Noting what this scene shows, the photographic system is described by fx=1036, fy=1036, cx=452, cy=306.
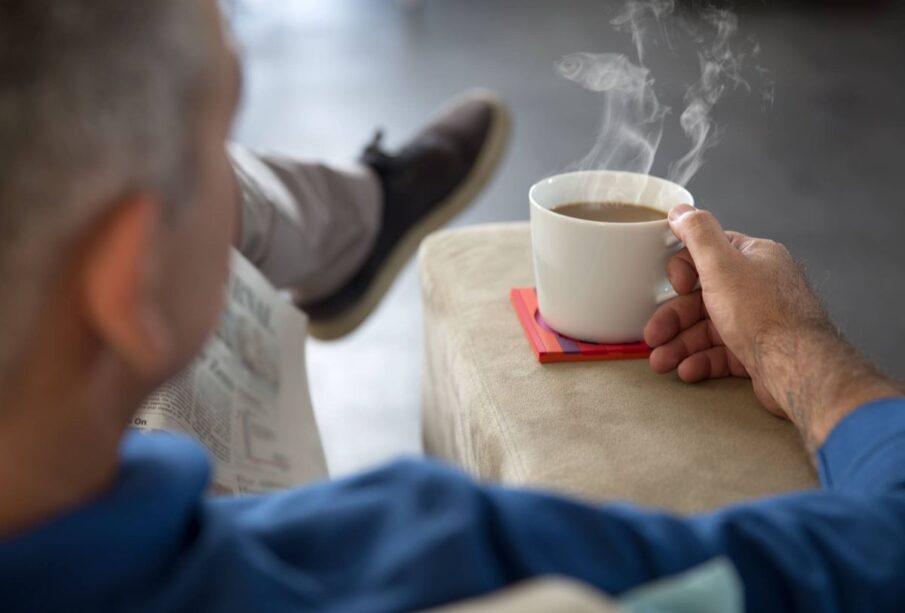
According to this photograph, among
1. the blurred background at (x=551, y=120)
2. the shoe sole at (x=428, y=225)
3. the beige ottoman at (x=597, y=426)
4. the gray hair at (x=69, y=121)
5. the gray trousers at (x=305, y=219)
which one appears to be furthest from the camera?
the blurred background at (x=551, y=120)

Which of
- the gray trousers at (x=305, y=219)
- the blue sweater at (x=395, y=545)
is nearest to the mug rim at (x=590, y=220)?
the blue sweater at (x=395, y=545)

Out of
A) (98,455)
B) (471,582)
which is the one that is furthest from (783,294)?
(98,455)

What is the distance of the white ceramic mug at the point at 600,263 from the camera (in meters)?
0.96

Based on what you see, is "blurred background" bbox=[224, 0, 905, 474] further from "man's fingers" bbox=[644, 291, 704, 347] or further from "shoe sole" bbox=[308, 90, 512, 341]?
"man's fingers" bbox=[644, 291, 704, 347]

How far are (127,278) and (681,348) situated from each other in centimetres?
61

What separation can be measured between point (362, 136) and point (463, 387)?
7.48 feet

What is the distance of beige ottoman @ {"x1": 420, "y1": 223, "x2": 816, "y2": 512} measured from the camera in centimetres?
83

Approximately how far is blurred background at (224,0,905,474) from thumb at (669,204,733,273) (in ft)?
1.67

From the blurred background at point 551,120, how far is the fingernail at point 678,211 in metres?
0.49

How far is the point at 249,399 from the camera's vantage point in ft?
4.04

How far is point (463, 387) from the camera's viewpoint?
100 cm

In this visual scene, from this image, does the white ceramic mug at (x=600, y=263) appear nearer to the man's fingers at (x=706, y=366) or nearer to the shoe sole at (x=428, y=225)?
the man's fingers at (x=706, y=366)

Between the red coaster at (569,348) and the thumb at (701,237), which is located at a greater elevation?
the thumb at (701,237)

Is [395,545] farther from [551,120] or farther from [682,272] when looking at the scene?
[551,120]
